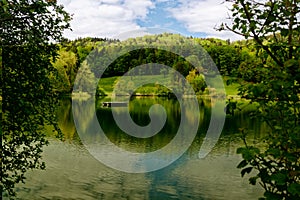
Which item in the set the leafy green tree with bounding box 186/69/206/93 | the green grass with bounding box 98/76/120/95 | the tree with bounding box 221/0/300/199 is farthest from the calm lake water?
the green grass with bounding box 98/76/120/95

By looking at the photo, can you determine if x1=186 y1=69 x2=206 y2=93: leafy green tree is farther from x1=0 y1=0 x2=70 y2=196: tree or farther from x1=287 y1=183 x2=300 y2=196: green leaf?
x1=287 y1=183 x2=300 y2=196: green leaf

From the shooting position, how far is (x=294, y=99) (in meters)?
3.32

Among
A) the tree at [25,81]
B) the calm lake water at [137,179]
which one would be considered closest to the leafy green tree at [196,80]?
the calm lake water at [137,179]

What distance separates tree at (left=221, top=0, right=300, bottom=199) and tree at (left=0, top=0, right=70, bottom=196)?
3.83 metres

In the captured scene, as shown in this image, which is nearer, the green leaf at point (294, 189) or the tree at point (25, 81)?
the green leaf at point (294, 189)

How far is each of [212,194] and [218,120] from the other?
985 inches

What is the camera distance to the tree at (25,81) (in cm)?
661

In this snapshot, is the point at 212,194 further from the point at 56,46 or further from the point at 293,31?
the point at 293,31

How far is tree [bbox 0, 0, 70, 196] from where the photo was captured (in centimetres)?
661

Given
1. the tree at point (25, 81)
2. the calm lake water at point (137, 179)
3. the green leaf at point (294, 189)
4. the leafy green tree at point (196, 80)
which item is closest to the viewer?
the green leaf at point (294, 189)

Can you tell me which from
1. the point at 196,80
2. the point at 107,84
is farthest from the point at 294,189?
the point at 107,84

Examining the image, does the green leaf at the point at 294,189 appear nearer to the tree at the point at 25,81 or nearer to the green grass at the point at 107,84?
the tree at the point at 25,81

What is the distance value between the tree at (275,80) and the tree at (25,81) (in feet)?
12.6

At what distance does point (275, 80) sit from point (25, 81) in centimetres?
529
